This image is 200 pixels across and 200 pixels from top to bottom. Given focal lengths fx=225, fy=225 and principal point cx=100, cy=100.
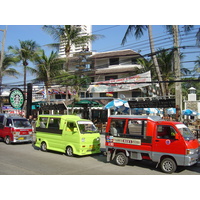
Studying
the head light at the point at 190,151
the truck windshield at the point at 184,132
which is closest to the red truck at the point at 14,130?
the truck windshield at the point at 184,132

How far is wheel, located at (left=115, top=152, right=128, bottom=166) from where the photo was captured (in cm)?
957

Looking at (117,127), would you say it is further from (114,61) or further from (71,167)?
(114,61)

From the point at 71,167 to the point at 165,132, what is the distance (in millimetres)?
4061

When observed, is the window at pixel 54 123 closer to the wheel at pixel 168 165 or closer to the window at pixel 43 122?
the window at pixel 43 122

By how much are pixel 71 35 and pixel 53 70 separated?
4514 mm

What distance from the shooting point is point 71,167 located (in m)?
9.27

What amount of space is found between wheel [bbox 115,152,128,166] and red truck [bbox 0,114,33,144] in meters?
8.61

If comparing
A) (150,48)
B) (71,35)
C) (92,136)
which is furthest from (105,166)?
(71,35)

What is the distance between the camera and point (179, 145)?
817cm

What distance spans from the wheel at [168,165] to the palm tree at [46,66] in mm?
18020

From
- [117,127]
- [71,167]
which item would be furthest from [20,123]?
[117,127]

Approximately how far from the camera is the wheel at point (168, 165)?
326 inches

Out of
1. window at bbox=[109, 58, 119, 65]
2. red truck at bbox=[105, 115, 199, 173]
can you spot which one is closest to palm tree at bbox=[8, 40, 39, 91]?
window at bbox=[109, 58, 119, 65]

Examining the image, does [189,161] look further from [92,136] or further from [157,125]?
[92,136]
